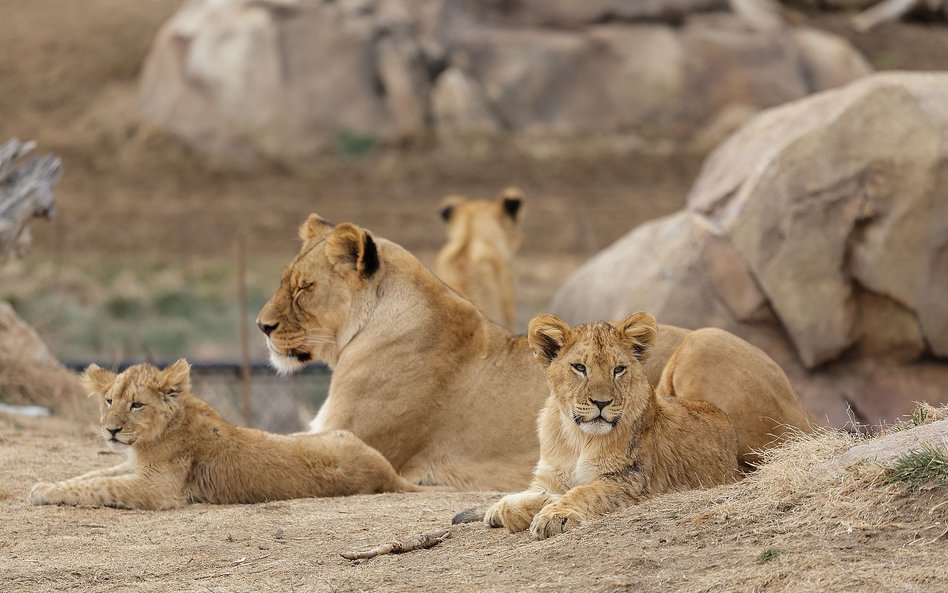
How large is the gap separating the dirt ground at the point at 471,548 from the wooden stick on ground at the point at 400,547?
0.04m

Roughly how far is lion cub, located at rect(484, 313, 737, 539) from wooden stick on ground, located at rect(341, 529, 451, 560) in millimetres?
268

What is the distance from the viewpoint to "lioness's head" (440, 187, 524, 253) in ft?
39.9

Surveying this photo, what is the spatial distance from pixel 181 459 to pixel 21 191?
14.1 feet

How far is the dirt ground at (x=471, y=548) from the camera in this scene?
484cm

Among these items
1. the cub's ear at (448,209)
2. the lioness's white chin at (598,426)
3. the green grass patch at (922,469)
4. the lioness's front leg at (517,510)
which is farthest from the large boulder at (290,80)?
the green grass patch at (922,469)

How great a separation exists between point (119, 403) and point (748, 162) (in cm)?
637

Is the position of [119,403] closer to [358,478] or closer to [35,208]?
[358,478]

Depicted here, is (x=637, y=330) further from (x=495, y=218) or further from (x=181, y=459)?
(x=495, y=218)

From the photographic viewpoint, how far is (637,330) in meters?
5.93

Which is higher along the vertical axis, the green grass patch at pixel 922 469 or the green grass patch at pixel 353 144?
the green grass patch at pixel 922 469

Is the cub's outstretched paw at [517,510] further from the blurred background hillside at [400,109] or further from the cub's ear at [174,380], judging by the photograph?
the blurred background hillside at [400,109]

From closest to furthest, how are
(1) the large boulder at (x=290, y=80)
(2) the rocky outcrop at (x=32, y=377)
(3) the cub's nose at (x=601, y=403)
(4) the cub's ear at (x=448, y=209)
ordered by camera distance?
1. (3) the cub's nose at (x=601, y=403)
2. (2) the rocky outcrop at (x=32, y=377)
3. (4) the cub's ear at (x=448, y=209)
4. (1) the large boulder at (x=290, y=80)

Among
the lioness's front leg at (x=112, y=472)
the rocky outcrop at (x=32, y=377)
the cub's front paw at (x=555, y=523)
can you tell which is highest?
the cub's front paw at (x=555, y=523)

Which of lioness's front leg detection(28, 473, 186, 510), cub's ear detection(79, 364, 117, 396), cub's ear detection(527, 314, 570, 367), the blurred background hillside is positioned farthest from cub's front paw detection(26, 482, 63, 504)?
the blurred background hillside
